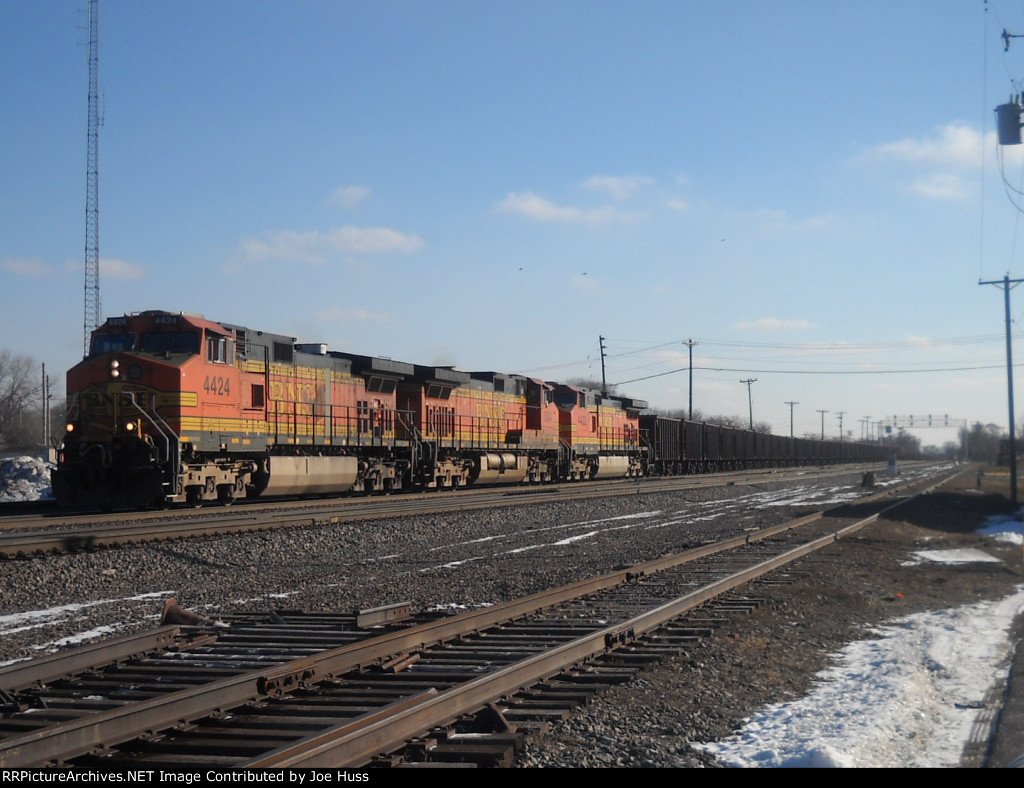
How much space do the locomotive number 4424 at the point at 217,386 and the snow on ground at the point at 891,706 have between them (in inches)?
512

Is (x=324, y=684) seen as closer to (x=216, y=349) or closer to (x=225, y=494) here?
(x=216, y=349)

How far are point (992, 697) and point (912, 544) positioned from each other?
1118 cm

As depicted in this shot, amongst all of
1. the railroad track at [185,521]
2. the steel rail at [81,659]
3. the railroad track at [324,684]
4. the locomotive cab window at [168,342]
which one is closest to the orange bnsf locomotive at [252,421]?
the locomotive cab window at [168,342]

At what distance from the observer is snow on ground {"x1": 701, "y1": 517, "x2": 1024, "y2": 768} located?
4.97 meters

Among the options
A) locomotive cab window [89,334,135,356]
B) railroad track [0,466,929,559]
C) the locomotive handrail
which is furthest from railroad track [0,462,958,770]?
locomotive cab window [89,334,135,356]

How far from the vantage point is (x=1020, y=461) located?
243ft

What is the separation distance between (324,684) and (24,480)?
28861 millimetres

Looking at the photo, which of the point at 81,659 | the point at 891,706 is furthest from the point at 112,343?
the point at 891,706

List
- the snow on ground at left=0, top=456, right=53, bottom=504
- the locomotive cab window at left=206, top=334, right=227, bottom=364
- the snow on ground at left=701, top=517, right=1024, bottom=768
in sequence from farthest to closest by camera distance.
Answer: the snow on ground at left=0, top=456, right=53, bottom=504
the locomotive cab window at left=206, top=334, right=227, bottom=364
the snow on ground at left=701, top=517, right=1024, bottom=768

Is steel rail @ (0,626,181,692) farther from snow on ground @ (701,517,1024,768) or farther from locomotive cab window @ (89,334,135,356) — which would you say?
locomotive cab window @ (89,334,135,356)

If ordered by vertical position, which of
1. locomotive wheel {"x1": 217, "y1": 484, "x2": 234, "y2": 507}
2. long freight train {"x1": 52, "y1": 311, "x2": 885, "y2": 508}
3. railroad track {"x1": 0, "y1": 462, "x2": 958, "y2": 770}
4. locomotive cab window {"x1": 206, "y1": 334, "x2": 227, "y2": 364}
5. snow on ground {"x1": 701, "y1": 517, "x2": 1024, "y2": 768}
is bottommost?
snow on ground {"x1": 701, "y1": 517, "x2": 1024, "y2": 768}

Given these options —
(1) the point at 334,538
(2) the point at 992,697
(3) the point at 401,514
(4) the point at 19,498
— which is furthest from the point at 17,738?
(4) the point at 19,498

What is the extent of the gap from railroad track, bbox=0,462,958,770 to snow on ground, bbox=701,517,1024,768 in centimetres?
119

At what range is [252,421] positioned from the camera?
744 inches
